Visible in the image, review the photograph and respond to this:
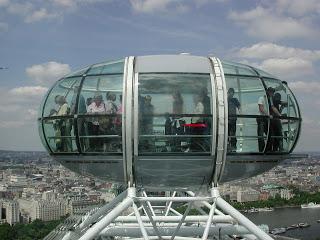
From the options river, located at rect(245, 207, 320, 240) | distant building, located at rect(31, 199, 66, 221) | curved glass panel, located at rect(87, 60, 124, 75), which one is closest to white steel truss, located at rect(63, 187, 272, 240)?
curved glass panel, located at rect(87, 60, 124, 75)

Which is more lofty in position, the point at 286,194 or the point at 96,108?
the point at 96,108

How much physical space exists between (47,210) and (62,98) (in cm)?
9478

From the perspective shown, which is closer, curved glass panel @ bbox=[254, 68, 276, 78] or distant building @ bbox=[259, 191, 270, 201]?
curved glass panel @ bbox=[254, 68, 276, 78]

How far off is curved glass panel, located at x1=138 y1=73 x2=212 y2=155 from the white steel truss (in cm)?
83

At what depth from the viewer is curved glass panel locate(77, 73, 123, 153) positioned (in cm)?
842

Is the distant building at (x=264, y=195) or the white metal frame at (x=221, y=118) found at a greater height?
the white metal frame at (x=221, y=118)

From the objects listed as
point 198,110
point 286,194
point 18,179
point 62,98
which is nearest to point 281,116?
point 198,110

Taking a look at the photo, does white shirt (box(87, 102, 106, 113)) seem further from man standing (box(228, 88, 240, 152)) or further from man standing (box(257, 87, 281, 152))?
man standing (box(257, 87, 281, 152))

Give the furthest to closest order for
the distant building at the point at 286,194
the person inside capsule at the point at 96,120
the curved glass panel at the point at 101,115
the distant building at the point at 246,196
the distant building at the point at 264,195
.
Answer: the distant building at the point at 286,194 → the distant building at the point at 264,195 → the distant building at the point at 246,196 → the person inside capsule at the point at 96,120 → the curved glass panel at the point at 101,115

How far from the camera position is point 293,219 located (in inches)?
3543

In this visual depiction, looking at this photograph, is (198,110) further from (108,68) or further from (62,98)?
(62,98)

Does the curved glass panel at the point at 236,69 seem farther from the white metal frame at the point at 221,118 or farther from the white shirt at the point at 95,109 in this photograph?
the white shirt at the point at 95,109

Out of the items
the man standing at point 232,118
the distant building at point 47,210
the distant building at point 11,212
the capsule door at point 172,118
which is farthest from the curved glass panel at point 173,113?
the distant building at point 47,210

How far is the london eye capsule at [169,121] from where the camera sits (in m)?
8.36
